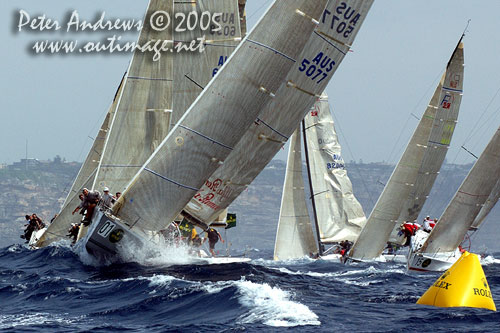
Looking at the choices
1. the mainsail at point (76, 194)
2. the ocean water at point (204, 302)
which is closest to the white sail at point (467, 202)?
the ocean water at point (204, 302)

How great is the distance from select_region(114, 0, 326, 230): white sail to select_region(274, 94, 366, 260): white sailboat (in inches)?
562

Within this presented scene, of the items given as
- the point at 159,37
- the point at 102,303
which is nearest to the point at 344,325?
the point at 102,303

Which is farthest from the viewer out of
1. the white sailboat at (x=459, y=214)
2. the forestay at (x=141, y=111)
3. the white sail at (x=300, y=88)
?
the white sailboat at (x=459, y=214)

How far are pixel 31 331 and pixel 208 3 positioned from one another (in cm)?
1190

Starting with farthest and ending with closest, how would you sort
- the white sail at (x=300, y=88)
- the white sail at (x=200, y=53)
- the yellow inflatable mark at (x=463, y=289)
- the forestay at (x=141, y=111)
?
the forestay at (x=141, y=111) → the white sail at (x=200, y=53) → the white sail at (x=300, y=88) → the yellow inflatable mark at (x=463, y=289)

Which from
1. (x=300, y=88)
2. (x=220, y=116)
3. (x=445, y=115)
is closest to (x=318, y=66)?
(x=300, y=88)

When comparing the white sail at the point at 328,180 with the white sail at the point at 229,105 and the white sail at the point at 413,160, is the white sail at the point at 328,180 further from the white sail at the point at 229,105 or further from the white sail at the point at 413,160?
the white sail at the point at 229,105

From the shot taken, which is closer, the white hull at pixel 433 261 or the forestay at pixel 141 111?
the forestay at pixel 141 111

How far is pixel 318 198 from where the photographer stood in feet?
111

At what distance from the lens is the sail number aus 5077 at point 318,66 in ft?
62.3

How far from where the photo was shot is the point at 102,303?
14.1 meters

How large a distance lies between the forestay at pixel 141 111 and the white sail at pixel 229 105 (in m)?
4.92

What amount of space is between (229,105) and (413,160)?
1210 centimetres

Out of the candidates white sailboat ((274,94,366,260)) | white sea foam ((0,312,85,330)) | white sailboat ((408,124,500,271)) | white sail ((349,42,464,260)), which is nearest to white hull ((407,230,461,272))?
white sailboat ((408,124,500,271))
